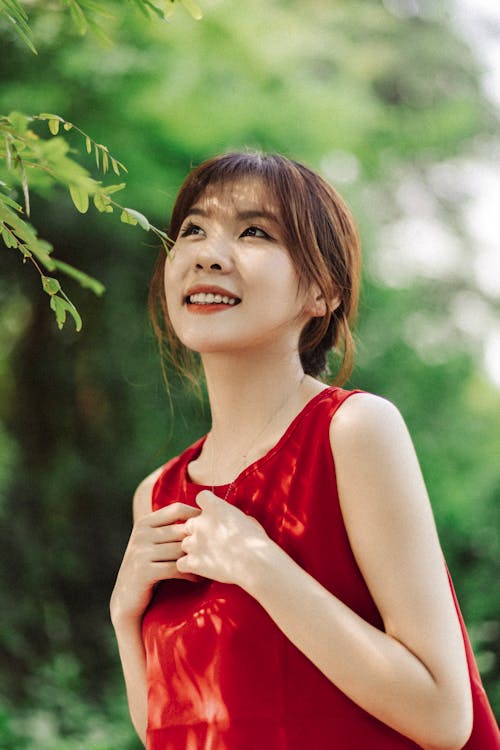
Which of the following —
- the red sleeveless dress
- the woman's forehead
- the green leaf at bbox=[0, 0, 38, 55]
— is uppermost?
the green leaf at bbox=[0, 0, 38, 55]

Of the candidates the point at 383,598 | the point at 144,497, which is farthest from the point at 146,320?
the point at 383,598

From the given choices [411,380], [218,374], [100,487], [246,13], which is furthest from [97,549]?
[218,374]

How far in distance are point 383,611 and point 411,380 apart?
3334 millimetres

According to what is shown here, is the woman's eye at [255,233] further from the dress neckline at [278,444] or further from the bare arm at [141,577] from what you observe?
the bare arm at [141,577]

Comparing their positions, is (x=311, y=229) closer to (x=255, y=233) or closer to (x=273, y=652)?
(x=255, y=233)

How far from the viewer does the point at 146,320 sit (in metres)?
4.71

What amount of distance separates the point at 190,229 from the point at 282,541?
0.58 meters

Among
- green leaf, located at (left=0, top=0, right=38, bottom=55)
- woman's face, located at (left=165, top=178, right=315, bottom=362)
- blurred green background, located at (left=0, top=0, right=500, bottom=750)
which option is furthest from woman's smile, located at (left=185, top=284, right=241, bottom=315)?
blurred green background, located at (left=0, top=0, right=500, bottom=750)

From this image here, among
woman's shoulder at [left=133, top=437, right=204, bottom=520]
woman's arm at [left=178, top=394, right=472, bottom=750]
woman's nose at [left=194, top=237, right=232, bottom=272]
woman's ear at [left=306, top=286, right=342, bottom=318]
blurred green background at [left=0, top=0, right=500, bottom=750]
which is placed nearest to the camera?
woman's arm at [left=178, top=394, right=472, bottom=750]

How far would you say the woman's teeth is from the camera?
1.55m

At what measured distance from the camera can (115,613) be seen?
166cm

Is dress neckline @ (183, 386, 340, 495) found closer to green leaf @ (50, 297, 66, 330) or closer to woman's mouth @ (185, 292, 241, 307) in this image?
woman's mouth @ (185, 292, 241, 307)

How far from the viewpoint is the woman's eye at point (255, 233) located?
1566 mm

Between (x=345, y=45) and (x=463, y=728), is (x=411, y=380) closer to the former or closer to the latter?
(x=345, y=45)
